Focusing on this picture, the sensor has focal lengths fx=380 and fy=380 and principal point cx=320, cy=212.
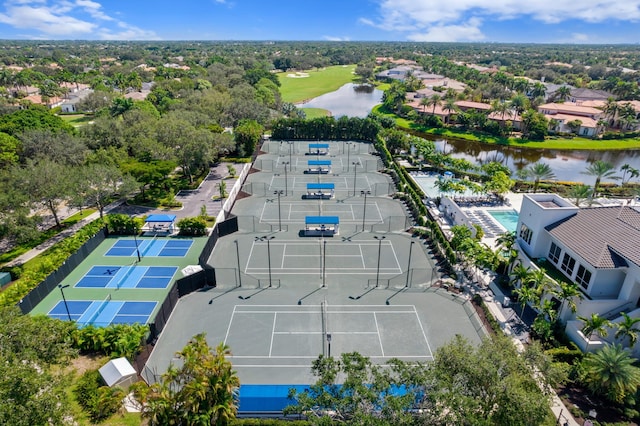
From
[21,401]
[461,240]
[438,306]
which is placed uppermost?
[21,401]

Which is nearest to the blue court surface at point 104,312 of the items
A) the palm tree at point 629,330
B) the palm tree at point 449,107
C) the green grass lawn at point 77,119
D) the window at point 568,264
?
the palm tree at point 629,330

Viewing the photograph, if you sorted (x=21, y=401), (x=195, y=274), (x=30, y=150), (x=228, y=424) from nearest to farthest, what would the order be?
(x=21, y=401) → (x=228, y=424) → (x=195, y=274) → (x=30, y=150)

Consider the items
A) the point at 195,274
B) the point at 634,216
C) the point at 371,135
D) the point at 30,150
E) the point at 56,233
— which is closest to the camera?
the point at 634,216

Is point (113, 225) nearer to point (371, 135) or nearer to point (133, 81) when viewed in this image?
point (371, 135)

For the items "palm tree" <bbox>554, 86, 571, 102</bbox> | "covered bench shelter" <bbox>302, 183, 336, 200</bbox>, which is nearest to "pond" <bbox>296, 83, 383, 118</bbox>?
"palm tree" <bbox>554, 86, 571, 102</bbox>

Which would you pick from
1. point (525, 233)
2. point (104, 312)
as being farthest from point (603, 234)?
point (104, 312)

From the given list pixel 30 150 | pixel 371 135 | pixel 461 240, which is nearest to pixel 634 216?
pixel 461 240

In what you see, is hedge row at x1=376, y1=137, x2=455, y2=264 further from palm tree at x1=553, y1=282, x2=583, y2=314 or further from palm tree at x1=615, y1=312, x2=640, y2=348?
palm tree at x1=615, y1=312, x2=640, y2=348
